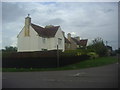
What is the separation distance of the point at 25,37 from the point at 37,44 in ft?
10.5

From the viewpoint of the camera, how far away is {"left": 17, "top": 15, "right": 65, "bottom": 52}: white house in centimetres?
3772

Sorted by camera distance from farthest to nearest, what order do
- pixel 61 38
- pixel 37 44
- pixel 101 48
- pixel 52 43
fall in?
pixel 101 48, pixel 61 38, pixel 52 43, pixel 37 44

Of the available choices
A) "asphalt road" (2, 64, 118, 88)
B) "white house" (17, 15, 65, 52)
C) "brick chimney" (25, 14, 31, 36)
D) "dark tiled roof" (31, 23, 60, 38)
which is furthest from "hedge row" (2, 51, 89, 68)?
"dark tiled roof" (31, 23, 60, 38)

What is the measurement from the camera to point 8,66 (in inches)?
968

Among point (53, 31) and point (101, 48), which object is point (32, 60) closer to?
point (53, 31)

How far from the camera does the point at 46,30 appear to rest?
43.0 meters

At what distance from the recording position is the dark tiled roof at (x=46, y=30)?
3888 centimetres

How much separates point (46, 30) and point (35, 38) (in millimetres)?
5829

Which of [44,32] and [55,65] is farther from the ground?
[44,32]

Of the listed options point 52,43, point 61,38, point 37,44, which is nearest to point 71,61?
point 37,44

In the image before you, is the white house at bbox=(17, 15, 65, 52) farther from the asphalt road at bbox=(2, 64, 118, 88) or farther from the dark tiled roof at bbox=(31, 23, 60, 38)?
the asphalt road at bbox=(2, 64, 118, 88)

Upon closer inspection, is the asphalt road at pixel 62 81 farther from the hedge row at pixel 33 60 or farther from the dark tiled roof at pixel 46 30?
the dark tiled roof at pixel 46 30

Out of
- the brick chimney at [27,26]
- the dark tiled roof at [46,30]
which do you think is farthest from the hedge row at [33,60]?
the dark tiled roof at [46,30]

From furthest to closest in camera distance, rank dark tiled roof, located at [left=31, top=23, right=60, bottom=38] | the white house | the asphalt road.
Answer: dark tiled roof, located at [left=31, top=23, right=60, bottom=38] → the white house → the asphalt road
